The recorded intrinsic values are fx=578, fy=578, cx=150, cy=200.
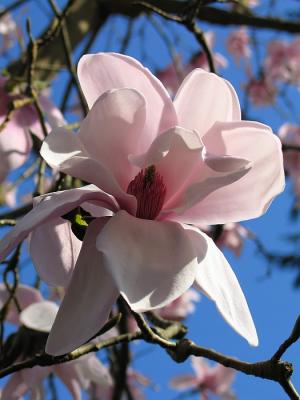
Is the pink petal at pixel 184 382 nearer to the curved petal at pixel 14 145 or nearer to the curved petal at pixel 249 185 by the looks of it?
the curved petal at pixel 14 145

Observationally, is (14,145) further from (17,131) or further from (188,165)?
(188,165)

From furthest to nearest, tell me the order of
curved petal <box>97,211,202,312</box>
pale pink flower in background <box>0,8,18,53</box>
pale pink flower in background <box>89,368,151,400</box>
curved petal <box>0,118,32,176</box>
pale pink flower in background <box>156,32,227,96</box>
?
pale pink flower in background <box>0,8,18,53</box> < pale pink flower in background <box>156,32,227,96</box> < pale pink flower in background <box>89,368,151,400</box> < curved petal <box>0,118,32,176</box> < curved petal <box>97,211,202,312</box>

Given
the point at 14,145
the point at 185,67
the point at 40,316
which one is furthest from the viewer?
the point at 185,67

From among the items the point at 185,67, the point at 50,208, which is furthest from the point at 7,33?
the point at 50,208

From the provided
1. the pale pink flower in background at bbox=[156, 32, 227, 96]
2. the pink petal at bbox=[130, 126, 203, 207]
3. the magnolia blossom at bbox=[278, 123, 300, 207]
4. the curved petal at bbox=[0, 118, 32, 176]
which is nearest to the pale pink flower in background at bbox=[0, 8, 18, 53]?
the pale pink flower in background at bbox=[156, 32, 227, 96]

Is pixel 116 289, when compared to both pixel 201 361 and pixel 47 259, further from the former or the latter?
pixel 201 361

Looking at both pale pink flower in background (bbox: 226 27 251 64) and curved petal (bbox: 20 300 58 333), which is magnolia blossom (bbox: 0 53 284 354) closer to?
curved petal (bbox: 20 300 58 333)
